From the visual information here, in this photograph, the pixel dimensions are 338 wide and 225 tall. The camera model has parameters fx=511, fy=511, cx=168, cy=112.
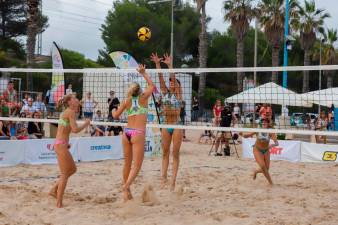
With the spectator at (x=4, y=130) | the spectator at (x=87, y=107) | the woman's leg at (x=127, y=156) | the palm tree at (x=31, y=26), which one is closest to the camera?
the woman's leg at (x=127, y=156)

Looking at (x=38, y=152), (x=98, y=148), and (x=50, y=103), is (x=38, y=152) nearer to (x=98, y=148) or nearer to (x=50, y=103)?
(x=98, y=148)

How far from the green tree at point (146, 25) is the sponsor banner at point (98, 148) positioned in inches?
1234

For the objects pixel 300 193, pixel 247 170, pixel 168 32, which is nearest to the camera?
pixel 300 193

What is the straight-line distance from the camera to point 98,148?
1155 centimetres

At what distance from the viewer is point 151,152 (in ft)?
41.6

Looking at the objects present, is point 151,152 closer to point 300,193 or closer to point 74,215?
point 300,193

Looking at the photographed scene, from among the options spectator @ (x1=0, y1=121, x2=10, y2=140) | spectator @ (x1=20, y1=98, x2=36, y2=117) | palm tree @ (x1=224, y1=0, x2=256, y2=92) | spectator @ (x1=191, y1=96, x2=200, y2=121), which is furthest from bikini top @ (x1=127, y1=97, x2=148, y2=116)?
palm tree @ (x1=224, y1=0, x2=256, y2=92)

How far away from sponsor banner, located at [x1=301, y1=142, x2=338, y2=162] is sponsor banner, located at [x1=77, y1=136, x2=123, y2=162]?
453 cm

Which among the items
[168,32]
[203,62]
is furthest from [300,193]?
[168,32]

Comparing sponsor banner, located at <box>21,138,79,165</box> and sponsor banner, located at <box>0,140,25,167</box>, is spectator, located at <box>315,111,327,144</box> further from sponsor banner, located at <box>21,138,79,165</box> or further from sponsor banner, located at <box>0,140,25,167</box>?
sponsor banner, located at <box>0,140,25,167</box>

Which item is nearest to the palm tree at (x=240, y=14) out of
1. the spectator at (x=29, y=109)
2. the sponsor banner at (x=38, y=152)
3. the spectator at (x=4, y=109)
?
the spectator at (x=29, y=109)

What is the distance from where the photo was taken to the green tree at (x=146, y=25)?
142 ft

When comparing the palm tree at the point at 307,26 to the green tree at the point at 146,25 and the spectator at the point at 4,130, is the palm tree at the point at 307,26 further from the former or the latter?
the spectator at the point at 4,130

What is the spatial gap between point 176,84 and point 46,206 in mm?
2327
